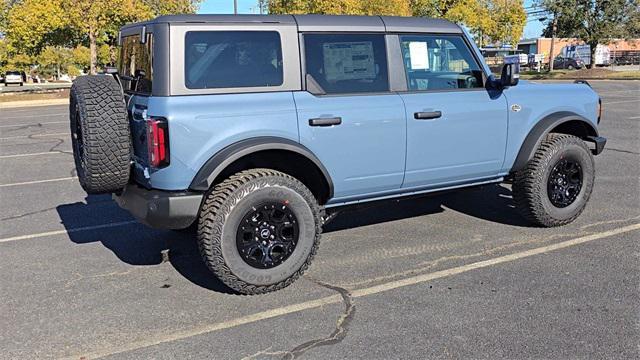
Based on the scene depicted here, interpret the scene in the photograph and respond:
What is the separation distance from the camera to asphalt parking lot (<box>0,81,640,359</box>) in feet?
10.6

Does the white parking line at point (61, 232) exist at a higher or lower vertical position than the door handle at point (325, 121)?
lower

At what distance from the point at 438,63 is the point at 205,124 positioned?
2.17 metres

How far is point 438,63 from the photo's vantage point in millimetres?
4758

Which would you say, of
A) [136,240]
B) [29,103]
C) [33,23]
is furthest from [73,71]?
[136,240]

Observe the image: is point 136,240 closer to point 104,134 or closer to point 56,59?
point 104,134

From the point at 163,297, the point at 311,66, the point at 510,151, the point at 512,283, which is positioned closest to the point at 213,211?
the point at 163,297

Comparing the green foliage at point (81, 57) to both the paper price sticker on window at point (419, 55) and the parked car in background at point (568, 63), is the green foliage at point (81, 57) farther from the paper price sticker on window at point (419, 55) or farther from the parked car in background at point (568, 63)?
the paper price sticker on window at point (419, 55)

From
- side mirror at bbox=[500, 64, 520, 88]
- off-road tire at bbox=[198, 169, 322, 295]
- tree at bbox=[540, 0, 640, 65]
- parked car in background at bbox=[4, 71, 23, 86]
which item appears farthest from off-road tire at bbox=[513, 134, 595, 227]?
parked car in background at bbox=[4, 71, 23, 86]

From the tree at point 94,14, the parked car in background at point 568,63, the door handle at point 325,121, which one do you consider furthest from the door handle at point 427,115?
the parked car in background at point 568,63

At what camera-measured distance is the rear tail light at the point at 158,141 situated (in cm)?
359

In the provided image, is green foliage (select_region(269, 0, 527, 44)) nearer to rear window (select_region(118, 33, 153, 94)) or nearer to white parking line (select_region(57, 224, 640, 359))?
white parking line (select_region(57, 224, 640, 359))

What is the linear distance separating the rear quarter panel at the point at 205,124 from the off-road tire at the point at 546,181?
2.44m

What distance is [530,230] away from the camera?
5230 millimetres

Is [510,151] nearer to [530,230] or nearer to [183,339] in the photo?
[530,230]
